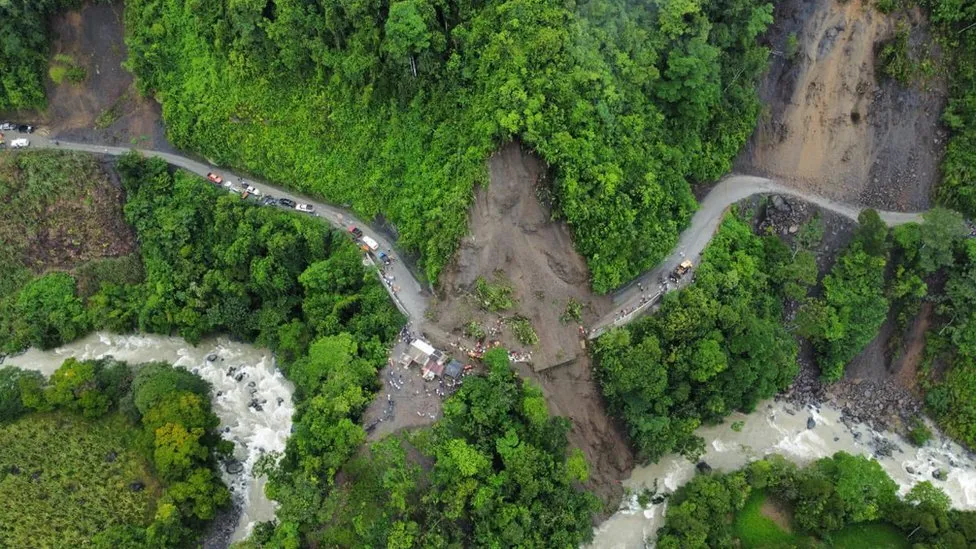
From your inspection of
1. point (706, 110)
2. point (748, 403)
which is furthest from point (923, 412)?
point (706, 110)

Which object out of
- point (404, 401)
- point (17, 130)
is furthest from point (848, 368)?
point (17, 130)

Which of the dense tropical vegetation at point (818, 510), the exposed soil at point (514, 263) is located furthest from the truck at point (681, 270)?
the dense tropical vegetation at point (818, 510)

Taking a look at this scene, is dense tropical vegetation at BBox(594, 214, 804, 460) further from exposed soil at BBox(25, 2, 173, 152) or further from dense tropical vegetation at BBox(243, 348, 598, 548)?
exposed soil at BBox(25, 2, 173, 152)

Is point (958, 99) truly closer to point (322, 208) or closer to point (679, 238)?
point (679, 238)

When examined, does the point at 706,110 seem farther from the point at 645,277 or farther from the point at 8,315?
the point at 8,315

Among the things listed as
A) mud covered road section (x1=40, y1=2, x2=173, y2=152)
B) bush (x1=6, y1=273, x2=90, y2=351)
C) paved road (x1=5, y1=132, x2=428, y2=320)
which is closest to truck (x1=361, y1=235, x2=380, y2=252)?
paved road (x1=5, y1=132, x2=428, y2=320)
